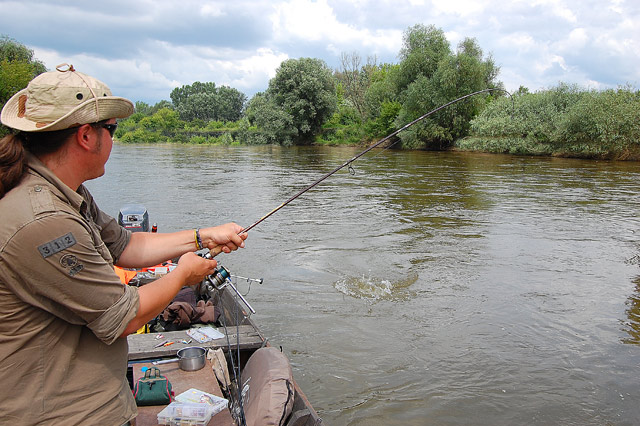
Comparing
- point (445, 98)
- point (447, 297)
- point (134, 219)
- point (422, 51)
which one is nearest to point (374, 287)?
point (447, 297)

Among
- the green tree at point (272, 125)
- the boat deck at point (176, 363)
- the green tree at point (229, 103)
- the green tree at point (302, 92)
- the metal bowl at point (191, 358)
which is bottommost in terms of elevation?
the boat deck at point (176, 363)

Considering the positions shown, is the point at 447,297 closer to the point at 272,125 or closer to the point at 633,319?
the point at 633,319

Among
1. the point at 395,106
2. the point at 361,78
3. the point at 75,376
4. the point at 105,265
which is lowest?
the point at 75,376

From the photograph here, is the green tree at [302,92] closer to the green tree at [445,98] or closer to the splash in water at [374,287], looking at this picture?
the green tree at [445,98]

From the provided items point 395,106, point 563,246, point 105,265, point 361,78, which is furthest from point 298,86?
point 105,265

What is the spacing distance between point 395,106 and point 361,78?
20.7m

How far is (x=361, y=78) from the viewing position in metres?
63.0

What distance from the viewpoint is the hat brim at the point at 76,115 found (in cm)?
158

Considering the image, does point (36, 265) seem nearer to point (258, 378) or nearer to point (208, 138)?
point (258, 378)

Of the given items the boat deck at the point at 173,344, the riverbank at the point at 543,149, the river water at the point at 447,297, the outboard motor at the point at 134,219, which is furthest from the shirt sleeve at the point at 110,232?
the riverbank at the point at 543,149

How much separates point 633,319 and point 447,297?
2.49 m

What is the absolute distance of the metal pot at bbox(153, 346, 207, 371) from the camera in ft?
12.1

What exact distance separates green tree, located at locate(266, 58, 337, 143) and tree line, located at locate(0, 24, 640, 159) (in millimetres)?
95

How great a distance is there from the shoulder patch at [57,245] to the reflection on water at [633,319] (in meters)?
6.72
